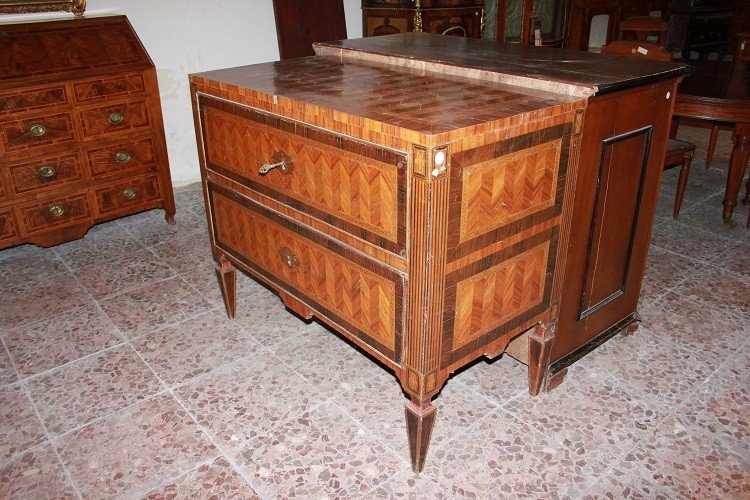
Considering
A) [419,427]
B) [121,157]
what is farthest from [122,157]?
[419,427]

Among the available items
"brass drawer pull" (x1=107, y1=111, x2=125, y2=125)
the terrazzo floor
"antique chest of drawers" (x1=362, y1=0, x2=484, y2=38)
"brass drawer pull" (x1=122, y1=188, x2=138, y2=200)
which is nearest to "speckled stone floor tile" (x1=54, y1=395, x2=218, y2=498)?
the terrazzo floor

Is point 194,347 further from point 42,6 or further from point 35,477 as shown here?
point 42,6

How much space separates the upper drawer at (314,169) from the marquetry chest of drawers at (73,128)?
1127 mm

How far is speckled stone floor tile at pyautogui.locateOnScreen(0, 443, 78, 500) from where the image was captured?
163 cm

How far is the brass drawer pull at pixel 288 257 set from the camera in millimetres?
1879

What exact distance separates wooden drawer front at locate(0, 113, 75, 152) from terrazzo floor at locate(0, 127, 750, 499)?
634 millimetres

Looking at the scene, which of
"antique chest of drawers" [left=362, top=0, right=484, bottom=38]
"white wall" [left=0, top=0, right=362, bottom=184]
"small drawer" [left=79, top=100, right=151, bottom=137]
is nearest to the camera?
"small drawer" [left=79, top=100, right=151, bottom=137]

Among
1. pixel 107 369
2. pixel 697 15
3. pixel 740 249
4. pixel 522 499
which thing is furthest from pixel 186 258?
pixel 697 15

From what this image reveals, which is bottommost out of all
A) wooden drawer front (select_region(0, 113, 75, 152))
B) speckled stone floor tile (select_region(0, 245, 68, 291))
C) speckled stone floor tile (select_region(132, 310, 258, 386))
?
speckled stone floor tile (select_region(132, 310, 258, 386))

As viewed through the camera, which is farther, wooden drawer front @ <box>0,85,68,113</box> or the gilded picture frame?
the gilded picture frame

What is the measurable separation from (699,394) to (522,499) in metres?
0.81

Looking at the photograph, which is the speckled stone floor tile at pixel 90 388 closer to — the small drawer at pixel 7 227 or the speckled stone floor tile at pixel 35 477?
the speckled stone floor tile at pixel 35 477

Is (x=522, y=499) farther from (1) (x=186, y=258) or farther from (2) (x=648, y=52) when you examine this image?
(2) (x=648, y=52)

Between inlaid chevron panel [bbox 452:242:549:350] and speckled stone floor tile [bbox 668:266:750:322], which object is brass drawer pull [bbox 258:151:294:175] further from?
speckled stone floor tile [bbox 668:266:750:322]
